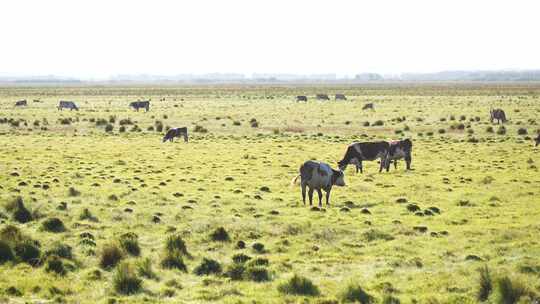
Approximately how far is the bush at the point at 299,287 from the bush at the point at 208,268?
1.80 m

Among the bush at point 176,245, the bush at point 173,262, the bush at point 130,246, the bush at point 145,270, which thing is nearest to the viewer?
the bush at point 145,270

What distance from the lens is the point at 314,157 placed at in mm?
32688

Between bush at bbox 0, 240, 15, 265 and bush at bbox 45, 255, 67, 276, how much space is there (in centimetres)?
112

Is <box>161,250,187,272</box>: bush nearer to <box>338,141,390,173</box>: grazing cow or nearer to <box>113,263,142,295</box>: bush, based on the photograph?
<box>113,263,142,295</box>: bush

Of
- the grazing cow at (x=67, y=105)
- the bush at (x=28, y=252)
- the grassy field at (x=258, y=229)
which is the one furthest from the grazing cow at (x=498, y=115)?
the grazing cow at (x=67, y=105)

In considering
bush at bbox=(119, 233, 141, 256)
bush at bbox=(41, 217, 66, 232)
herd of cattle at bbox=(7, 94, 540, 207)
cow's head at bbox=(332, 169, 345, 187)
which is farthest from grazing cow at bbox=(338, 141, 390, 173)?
bush at bbox=(119, 233, 141, 256)

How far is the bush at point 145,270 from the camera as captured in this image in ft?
41.2

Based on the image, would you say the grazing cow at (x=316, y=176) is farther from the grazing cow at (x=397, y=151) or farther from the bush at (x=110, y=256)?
the grazing cow at (x=397, y=151)

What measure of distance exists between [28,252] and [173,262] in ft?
10.6

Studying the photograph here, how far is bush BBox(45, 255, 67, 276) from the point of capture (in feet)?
41.8

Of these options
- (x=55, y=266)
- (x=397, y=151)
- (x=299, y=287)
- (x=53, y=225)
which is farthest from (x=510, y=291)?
(x=397, y=151)

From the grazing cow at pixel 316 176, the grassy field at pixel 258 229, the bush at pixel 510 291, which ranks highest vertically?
the grazing cow at pixel 316 176

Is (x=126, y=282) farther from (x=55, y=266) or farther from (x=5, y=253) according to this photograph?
(x=5, y=253)

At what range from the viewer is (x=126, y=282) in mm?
11766
